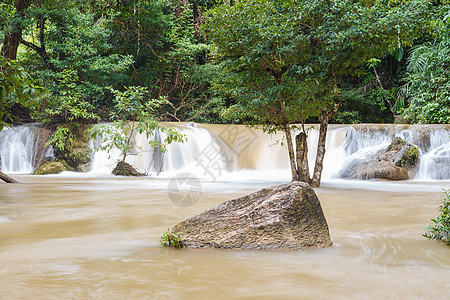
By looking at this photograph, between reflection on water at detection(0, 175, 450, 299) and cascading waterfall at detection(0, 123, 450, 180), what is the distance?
9.07 meters

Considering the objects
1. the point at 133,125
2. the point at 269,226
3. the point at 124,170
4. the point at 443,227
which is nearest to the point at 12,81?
the point at 269,226

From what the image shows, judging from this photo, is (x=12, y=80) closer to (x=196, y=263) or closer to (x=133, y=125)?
(x=196, y=263)

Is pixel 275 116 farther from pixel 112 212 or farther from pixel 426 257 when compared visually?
pixel 426 257

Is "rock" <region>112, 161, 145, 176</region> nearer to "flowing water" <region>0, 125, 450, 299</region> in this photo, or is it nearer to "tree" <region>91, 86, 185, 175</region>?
"tree" <region>91, 86, 185, 175</region>

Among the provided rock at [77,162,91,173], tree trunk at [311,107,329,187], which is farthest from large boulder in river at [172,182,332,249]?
rock at [77,162,91,173]

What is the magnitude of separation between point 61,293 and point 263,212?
6.09ft

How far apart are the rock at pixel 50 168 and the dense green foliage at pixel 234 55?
1968 mm

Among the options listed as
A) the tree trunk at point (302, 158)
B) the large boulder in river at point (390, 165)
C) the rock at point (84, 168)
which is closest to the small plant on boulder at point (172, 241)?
the tree trunk at point (302, 158)

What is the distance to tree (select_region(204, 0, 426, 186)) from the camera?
8.12 m

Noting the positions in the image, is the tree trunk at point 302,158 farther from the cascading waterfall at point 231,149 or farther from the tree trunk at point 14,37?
the tree trunk at point 14,37

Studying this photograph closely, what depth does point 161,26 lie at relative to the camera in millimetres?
19875

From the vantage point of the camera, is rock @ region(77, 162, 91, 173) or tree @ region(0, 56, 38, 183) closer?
tree @ region(0, 56, 38, 183)

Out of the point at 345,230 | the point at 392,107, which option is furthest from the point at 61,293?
the point at 392,107

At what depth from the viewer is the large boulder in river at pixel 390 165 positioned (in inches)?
488
